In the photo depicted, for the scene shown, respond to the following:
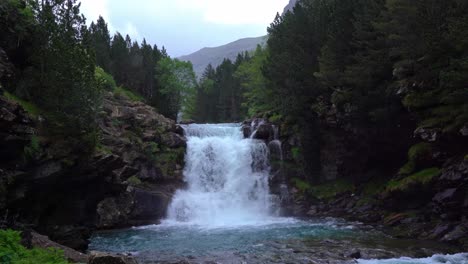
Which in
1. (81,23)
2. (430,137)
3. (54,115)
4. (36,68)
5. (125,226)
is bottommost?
(125,226)

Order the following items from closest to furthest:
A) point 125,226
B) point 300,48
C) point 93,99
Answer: point 93,99, point 125,226, point 300,48

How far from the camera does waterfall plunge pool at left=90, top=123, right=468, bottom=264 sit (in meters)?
20.3

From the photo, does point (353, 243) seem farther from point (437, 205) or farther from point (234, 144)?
point (234, 144)

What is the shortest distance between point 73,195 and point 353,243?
15.8 meters

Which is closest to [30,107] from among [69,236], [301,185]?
[69,236]

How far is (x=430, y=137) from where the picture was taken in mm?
25859

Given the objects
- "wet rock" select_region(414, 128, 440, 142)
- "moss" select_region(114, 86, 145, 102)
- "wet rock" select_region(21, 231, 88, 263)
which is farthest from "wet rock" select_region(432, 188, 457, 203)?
"moss" select_region(114, 86, 145, 102)

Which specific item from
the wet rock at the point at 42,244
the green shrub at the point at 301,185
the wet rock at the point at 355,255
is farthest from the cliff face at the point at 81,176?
the wet rock at the point at 355,255

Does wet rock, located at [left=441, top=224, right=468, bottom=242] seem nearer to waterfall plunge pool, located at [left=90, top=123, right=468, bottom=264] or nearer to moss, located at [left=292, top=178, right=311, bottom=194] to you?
Answer: waterfall plunge pool, located at [left=90, top=123, right=468, bottom=264]

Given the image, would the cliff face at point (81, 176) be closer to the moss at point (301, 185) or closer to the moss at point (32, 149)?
the moss at point (32, 149)

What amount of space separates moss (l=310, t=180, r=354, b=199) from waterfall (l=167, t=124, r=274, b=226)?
431 cm

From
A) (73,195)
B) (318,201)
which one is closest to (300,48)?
(318,201)

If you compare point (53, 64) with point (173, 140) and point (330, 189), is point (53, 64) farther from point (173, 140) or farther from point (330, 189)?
point (330, 189)

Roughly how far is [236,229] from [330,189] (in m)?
11.7
